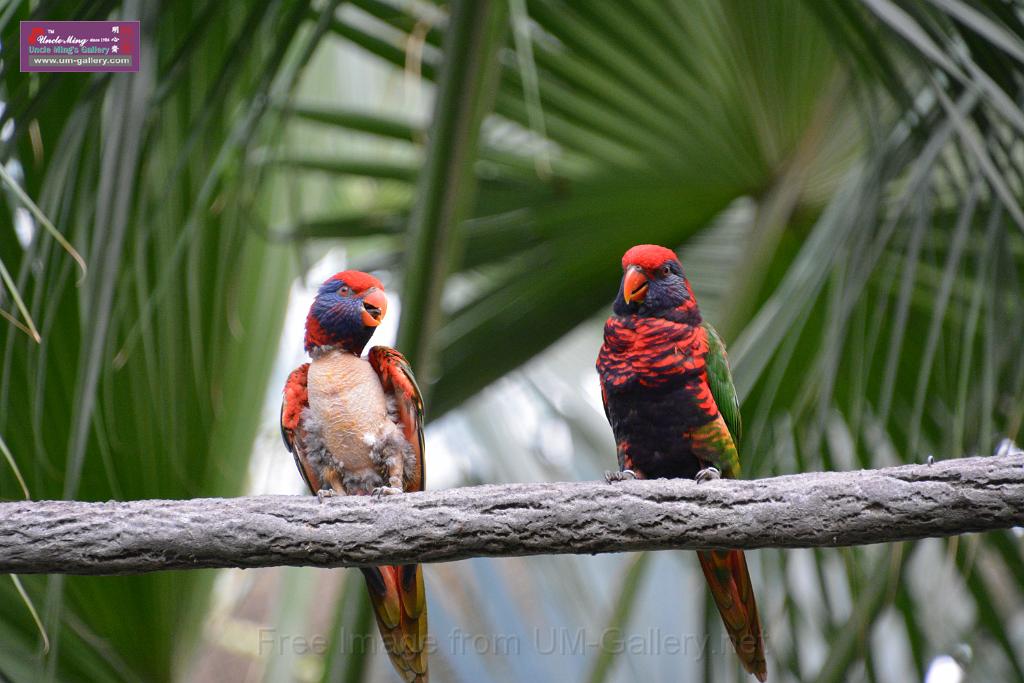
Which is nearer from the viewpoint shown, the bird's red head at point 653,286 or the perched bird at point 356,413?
the bird's red head at point 653,286

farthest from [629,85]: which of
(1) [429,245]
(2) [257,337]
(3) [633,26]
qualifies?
(2) [257,337]

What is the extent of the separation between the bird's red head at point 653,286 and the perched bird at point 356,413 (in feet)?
1.86

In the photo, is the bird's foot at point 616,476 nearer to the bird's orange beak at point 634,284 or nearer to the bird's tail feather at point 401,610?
the bird's orange beak at point 634,284

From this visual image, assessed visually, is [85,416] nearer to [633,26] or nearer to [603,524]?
[603,524]

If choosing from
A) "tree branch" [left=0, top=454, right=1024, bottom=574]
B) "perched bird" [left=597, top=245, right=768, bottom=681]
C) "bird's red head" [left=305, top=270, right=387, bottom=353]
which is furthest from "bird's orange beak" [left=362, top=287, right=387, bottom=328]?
"tree branch" [left=0, top=454, right=1024, bottom=574]

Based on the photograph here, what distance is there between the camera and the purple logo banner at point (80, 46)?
1.77 m

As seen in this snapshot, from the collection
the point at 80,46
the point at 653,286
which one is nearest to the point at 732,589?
the point at 653,286

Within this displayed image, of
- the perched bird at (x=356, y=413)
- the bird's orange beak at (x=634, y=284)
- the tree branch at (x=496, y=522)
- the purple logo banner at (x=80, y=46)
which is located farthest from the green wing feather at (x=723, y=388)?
the purple logo banner at (x=80, y=46)

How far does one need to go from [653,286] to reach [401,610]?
94 centimetres

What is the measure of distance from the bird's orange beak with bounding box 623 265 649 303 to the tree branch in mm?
553

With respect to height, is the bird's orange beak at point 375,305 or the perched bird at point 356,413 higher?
the bird's orange beak at point 375,305

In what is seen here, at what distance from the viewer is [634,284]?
2.06 metres

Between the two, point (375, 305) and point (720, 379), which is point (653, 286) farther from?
point (375, 305)

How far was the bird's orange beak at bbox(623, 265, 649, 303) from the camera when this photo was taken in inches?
81.2
